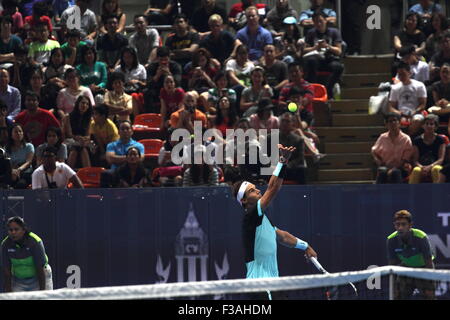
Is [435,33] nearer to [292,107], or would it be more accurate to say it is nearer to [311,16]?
[311,16]

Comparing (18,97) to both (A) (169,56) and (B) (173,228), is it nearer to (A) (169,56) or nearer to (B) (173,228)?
(A) (169,56)

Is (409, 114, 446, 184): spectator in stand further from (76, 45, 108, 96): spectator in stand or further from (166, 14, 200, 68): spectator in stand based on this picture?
(76, 45, 108, 96): spectator in stand

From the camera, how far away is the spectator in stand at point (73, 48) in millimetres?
19266

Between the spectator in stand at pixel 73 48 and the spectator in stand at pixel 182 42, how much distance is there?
1544mm

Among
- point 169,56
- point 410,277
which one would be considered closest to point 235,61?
point 169,56

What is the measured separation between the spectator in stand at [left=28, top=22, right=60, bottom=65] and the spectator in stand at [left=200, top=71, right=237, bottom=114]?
314 centimetres

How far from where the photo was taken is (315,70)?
1873 centimetres

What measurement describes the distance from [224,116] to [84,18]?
4.62 m

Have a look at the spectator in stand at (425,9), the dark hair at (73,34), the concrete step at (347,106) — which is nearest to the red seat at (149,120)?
the dark hair at (73,34)

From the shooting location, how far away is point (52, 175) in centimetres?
1599

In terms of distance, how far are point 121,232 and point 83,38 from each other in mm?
5805

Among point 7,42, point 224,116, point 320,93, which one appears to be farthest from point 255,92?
point 7,42

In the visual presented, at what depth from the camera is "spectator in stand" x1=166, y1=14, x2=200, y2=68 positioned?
64.1 feet

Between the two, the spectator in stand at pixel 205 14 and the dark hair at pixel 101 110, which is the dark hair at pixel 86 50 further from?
the spectator in stand at pixel 205 14
